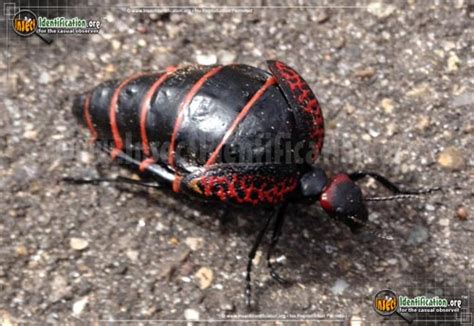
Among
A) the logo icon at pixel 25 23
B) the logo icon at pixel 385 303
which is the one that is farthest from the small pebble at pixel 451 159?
the logo icon at pixel 25 23

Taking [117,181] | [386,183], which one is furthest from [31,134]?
[386,183]

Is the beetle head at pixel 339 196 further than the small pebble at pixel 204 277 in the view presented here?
No

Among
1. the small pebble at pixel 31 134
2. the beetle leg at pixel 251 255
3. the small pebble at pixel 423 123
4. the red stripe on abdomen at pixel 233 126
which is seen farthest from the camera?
the small pebble at pixel 423 123

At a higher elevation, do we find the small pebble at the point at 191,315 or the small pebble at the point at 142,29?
the small pebble at the point at 142,29

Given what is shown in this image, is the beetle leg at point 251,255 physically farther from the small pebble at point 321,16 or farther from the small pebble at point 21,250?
the small pebble at point 321,16

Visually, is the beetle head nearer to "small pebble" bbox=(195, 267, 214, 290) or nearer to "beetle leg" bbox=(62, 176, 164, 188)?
"small pebble" bbox=(195, 267, 214, 290)

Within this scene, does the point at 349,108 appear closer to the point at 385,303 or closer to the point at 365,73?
the point at 365,73
